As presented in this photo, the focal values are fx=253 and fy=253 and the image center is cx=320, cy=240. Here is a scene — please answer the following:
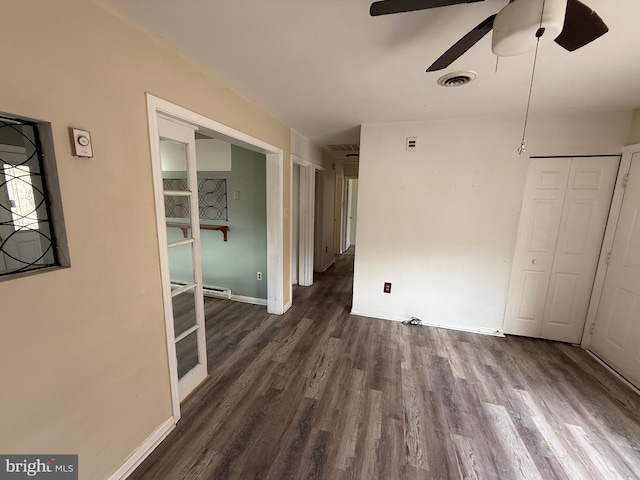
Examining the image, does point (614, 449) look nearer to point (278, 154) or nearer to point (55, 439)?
point (55, 439)

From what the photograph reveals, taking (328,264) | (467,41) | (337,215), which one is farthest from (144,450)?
(337,215)

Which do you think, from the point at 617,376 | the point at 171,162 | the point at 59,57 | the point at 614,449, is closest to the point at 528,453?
the point at 614,449

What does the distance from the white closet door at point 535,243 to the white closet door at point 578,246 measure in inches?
2.3

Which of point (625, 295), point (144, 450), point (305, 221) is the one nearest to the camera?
point (144, 450)

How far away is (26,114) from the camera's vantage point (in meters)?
0.91

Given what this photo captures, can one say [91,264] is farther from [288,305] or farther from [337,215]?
[337,215]

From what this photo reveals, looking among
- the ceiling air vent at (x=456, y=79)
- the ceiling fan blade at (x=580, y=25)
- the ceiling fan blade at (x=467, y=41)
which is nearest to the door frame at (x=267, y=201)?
the ceiling fan blade at (x=467, y=41)

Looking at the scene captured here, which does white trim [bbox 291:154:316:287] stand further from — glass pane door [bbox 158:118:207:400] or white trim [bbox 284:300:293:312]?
glass pane door [bbox 158:118:207:400]

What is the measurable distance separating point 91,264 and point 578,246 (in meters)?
3.89

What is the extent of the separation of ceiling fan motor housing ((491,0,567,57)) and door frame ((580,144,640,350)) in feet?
7.72

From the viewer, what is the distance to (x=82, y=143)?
3.47 ft

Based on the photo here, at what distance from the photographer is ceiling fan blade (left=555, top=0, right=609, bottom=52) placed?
2.92ft

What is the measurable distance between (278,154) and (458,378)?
278cm

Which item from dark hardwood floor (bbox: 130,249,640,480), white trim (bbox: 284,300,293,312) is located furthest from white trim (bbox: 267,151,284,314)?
dark hardwood floor (bbox: 130,249,640,480)
